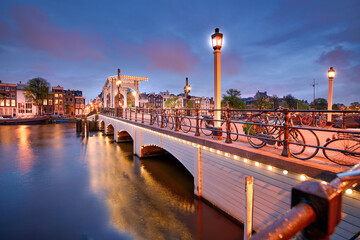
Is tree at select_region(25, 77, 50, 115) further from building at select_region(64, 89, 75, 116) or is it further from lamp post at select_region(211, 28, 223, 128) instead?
lamp post at select_region(211, 28, 223, 128)

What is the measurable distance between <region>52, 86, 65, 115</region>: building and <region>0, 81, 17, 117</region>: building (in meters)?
11.5

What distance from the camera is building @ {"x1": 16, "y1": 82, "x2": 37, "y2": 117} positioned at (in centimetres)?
6500

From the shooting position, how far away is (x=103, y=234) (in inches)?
255

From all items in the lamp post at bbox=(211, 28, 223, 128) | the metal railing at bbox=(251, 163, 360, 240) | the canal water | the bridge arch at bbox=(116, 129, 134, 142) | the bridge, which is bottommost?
the canal water

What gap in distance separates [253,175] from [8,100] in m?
83.0

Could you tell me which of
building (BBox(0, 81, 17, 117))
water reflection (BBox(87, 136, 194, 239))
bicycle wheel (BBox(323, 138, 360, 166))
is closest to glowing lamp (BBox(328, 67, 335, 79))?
bicycle wheel (BBox(323, 138, 360, 166))

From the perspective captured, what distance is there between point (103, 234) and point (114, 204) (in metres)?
1.95

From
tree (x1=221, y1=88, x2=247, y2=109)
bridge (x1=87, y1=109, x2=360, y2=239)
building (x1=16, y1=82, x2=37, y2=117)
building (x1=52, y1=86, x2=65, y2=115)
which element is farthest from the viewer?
building (x1=52, y1=86, x2=65, y2=115)

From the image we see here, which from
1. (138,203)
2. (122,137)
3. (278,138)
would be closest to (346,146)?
(278,138)

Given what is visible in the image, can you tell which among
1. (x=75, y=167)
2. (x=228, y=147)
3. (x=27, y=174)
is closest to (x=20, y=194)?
(x=27, y=174)

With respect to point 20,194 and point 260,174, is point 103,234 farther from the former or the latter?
point 20,194

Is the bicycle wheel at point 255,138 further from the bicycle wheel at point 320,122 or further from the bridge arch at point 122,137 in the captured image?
the bridge arch at point 122,137

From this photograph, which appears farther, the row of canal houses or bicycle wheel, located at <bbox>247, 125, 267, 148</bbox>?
the row of canal houses

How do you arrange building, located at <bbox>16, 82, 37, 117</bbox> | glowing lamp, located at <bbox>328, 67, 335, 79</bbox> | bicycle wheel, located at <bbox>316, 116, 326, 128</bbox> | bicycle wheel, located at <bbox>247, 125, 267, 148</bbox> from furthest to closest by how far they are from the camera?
building, located at <bbox>16, 82, 37, 117</bbox>, glowing lamp, located at <bbox>328, 67, 335, 79</bbox>, bicycle wheel, located at <bbox>316, 116, 326, 128</bbox>, bicycle wheel, located at <bbox>247, 125, 267, 148</bbox>
